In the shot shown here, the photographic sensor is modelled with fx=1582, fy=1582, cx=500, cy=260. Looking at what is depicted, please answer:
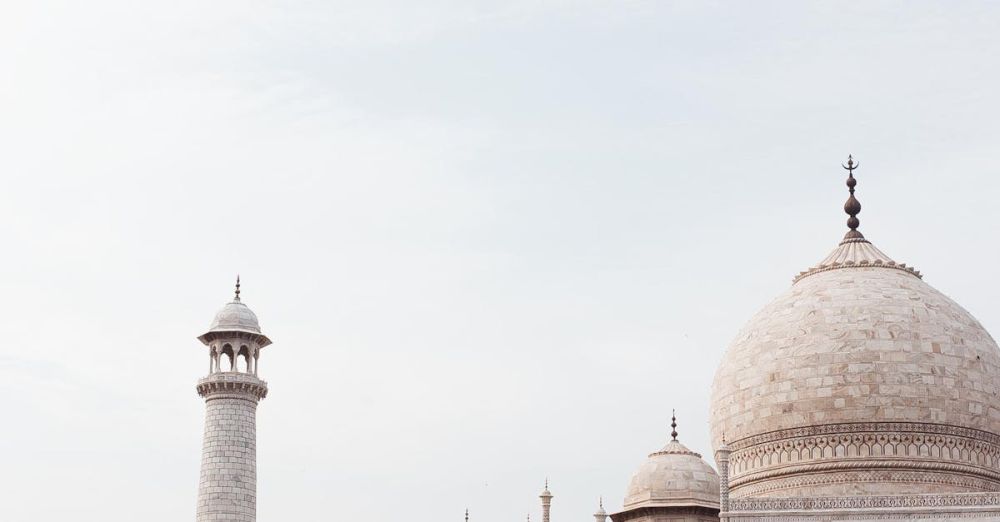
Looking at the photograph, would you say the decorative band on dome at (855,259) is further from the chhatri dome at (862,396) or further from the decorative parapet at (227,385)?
the decorative parapet at (227,385)

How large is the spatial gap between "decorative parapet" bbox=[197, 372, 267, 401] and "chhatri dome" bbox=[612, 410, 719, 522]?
279 inches

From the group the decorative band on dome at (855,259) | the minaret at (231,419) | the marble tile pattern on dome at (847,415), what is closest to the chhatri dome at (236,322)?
the minaret at (231,419)

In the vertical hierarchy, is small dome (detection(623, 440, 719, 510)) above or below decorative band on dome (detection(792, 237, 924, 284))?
below

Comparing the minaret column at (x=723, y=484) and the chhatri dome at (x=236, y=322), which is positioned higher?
the chhatri dome at (x=236, y=322)

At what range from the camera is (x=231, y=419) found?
28.9m

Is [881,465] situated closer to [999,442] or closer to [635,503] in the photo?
[999,442]

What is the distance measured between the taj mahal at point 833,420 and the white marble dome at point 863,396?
2 cm

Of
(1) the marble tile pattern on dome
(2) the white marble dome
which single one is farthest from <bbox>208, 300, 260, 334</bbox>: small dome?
(2) the white marble dome

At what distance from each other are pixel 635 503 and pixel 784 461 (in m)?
3.07

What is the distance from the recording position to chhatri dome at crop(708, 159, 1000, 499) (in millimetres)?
25594

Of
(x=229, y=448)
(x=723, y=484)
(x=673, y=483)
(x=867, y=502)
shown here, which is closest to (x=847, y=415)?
(x=867, y=502)

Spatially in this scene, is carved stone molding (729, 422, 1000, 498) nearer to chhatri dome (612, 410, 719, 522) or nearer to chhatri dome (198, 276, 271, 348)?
chhatri dome (612, 410, 719, 522)

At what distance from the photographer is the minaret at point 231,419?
92.8 feet

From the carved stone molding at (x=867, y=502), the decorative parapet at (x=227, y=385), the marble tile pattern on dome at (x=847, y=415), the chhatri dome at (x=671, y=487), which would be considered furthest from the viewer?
the decorative parapet at (x=227, y=385)
